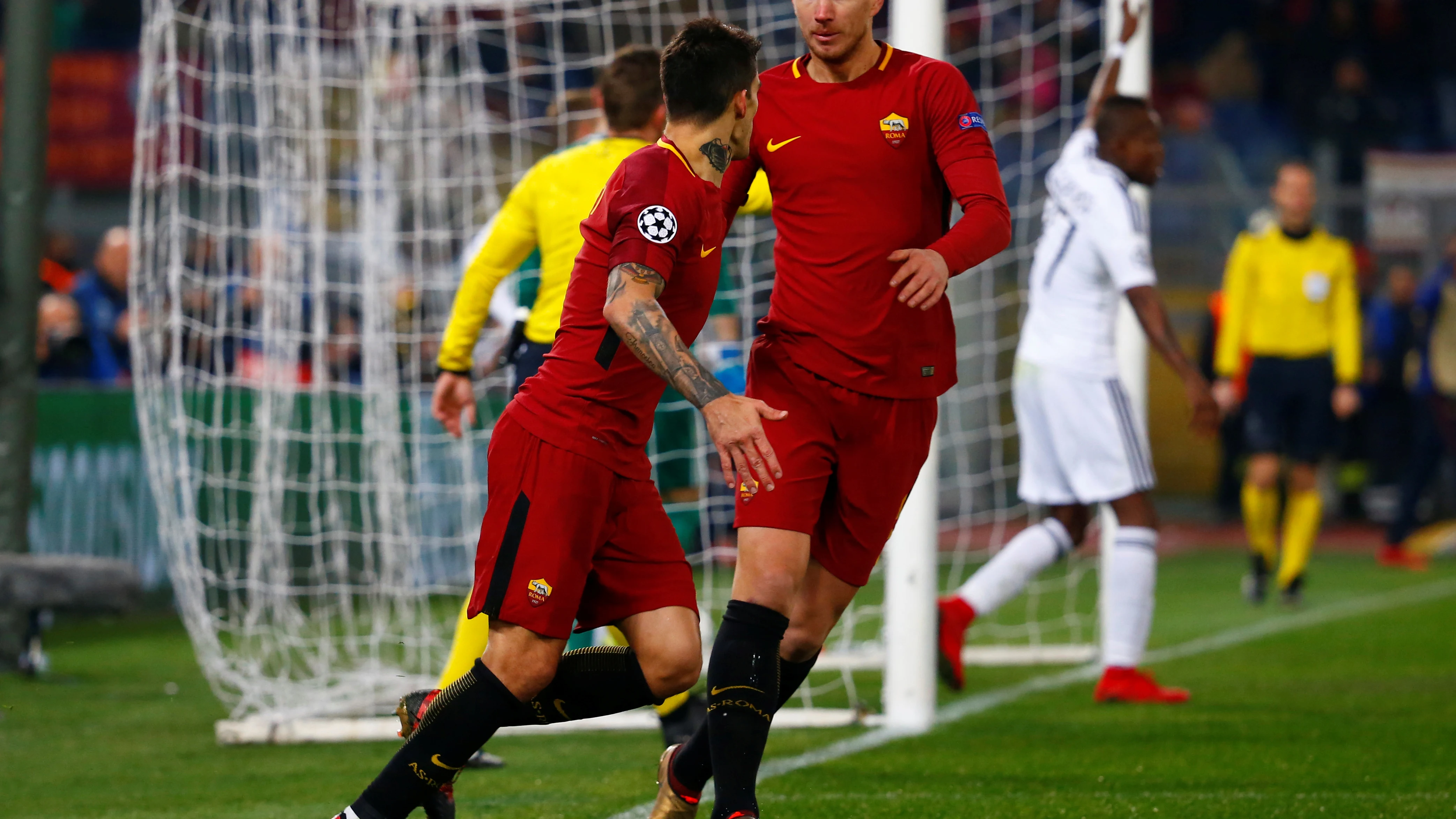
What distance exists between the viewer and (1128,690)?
678cm

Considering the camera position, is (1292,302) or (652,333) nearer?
(652,333)

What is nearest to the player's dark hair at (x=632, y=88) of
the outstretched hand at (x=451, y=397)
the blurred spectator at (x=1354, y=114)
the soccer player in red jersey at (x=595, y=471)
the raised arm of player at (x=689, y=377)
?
the outstretched hand at (x=451, y=397)

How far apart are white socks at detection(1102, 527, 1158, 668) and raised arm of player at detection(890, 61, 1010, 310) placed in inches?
116

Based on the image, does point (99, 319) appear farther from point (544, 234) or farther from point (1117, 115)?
point (1117, 115)

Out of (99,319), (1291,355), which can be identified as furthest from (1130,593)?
(99,319)

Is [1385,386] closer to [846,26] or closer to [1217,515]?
[1217,515]

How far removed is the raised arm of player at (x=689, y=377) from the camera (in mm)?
3338

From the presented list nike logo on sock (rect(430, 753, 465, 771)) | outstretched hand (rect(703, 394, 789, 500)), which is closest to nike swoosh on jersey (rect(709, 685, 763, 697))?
nike logo on sock (rect(430, 753, 465, 771))

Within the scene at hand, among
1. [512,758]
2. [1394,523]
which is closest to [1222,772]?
[512,758]

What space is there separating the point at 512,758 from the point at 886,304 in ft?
8.08

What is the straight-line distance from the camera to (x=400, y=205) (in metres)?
10.6

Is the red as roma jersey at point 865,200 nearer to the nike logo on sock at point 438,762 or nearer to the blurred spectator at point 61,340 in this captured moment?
the nike logo on sock at point 438,762

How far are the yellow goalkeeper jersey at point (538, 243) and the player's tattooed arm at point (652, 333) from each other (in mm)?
1552

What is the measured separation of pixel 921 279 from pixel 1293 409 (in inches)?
299
